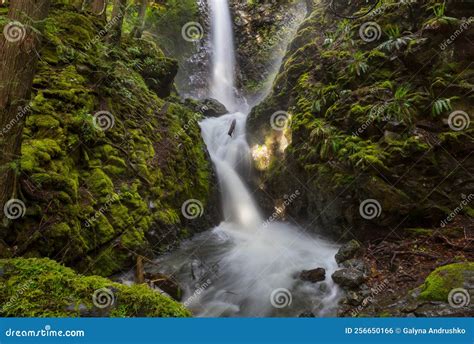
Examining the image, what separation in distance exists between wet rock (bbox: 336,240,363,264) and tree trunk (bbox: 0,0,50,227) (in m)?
6.26

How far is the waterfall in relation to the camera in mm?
22375

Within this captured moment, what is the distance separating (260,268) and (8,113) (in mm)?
→ 6147

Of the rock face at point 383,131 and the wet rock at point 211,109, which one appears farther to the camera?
the wet rock at point 211,109

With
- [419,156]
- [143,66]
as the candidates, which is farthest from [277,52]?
[419,156]

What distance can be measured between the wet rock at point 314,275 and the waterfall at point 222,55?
1583 centimetres

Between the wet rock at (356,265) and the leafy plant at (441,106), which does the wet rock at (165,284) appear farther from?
the leafy plant at (441,106)

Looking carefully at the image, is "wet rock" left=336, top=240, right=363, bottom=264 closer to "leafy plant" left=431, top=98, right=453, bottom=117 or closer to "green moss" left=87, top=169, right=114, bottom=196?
"leafy plant" left=431, top=98, right=453, bottom=117

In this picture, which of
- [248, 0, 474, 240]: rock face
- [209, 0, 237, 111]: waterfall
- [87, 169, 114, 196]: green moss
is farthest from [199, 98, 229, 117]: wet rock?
[87, 169, 114, 196]: green moss

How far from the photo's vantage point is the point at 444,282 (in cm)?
493

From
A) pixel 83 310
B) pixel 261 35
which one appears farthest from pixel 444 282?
pixel 261 35

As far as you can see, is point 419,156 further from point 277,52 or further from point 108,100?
point 277,52

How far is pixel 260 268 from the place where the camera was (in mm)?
8148

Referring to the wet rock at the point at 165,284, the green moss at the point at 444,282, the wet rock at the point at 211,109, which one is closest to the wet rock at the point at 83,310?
the wet rock at the point at 165,284

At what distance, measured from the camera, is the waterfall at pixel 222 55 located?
22.4m
